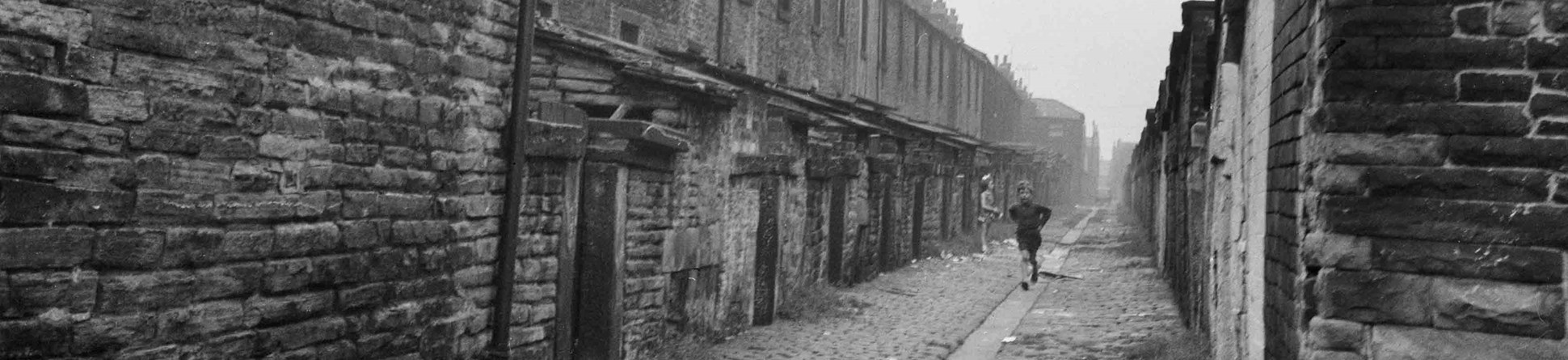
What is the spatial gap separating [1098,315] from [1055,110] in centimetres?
6609

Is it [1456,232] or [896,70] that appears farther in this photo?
[896,70]

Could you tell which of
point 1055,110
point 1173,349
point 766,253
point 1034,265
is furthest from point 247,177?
point 1055,110

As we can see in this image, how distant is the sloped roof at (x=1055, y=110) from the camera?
75.4 meters

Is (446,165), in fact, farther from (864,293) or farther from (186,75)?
(864,293)

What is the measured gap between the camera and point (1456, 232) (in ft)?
12.4

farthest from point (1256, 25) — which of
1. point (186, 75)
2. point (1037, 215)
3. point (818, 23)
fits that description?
point (818, 23)

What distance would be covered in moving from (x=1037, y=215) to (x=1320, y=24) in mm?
10952

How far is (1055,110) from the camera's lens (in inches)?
3027

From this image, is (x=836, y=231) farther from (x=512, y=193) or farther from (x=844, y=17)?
(x=844, y=17)

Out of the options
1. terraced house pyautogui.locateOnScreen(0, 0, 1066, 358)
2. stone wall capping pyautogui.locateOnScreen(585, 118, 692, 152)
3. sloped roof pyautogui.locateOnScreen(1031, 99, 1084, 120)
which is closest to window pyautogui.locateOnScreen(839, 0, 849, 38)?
terraced house pyautogui.locateOnScreen(0, 0, 1066, 358)

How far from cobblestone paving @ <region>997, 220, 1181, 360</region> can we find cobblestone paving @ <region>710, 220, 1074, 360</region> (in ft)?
1.90

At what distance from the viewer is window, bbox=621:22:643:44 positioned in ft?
58.6

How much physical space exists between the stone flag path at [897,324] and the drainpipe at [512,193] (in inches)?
148

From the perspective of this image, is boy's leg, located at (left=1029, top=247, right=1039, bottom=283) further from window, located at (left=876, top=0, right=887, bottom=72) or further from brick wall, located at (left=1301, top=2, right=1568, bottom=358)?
window, located at (left=876, top=0, right=887, bottom=72)
